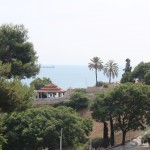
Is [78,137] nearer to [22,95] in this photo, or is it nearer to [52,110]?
[52,110]

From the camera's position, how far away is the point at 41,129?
3878 cm

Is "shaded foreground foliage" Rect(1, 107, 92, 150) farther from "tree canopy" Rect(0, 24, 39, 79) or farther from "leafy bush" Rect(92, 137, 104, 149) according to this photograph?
"tree canopy" Rect(0, 24, 39, 79)

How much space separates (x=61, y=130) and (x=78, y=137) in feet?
8.10

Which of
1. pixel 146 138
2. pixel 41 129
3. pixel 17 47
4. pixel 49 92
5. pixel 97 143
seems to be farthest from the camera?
pixel 49 92

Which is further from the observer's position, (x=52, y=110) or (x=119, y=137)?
(x=119, y=137)

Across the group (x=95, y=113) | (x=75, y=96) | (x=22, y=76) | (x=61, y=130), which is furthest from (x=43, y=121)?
(x=75, y=96)

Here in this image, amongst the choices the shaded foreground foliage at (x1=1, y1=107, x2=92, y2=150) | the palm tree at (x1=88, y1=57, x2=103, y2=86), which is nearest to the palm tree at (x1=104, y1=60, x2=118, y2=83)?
the palm tree at (x1=88, y1=57, x2=103, y2=86)

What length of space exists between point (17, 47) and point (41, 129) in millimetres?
12259

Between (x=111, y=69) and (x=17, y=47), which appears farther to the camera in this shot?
(x=111, y=69)

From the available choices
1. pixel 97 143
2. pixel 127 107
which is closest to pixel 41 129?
pixel 127 107

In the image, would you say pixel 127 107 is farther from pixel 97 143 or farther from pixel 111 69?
pixel 111 69

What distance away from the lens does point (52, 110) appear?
41844 mm

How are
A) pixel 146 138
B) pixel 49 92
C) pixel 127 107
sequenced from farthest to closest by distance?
pixel 49 92, pixel 127 107, pixel 146 138

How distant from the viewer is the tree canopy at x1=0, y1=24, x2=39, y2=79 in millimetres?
27861
